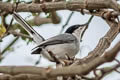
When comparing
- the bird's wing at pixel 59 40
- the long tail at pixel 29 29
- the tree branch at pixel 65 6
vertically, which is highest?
the tree branch at pixel 65 6

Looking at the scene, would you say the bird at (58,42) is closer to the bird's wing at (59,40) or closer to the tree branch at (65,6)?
the bird's wing at (59,40)

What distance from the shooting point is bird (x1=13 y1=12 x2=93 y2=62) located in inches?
122

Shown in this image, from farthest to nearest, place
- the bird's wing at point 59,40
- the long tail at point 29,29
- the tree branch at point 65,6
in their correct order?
1. the bird's wing at point 59,40
2. the long tail at point 29,29
3. the tree branch at point 65,6

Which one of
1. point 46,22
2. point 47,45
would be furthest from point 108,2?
point 46,22

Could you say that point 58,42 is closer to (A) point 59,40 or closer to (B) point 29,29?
(A) point 59,40

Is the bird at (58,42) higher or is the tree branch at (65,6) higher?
the tree branch at (65,6)

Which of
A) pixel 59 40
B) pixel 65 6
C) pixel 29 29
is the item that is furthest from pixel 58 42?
pixel 65 6

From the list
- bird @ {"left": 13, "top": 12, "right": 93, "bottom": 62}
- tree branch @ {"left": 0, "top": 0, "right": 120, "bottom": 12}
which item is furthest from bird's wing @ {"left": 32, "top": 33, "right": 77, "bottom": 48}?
tree branch @ {"left": 0, "top": 0, "right": 120, "bottom": 12}

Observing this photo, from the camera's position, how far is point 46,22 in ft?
15.5

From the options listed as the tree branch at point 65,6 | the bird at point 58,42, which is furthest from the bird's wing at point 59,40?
the tree branch at point 65,6

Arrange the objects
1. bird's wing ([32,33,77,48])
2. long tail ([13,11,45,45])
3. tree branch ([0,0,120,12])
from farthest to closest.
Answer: bird's wing ([32,33,77,48])
long tail ([13,11,45,45])
tree branch ([0,0,120,12])

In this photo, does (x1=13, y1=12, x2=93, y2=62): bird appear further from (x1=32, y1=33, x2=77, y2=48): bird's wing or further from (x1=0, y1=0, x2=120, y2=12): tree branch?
→ (x1=0, y1=0, x2=120, y2=12): tree branch

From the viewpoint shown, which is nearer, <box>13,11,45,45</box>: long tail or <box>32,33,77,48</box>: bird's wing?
<box>13,11,45,45</box>: long tail

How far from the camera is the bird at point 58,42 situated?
3.09 m
